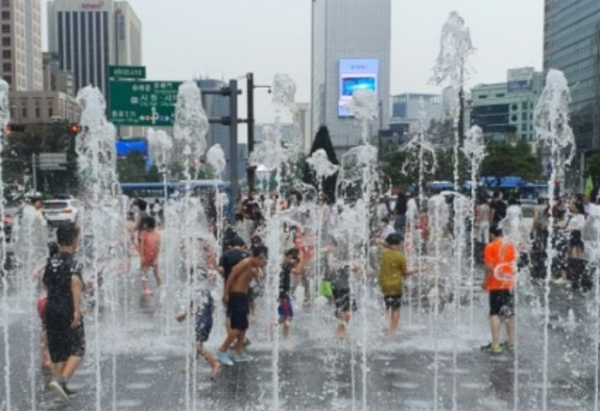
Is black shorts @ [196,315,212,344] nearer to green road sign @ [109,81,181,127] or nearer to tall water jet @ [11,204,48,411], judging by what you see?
tall water jet @ [11,204,48,411]

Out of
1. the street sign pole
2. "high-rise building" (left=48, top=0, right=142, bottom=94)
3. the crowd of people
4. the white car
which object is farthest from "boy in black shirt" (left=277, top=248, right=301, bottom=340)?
"high-rise building" (left=48, top=0, right=142, bottom=94)

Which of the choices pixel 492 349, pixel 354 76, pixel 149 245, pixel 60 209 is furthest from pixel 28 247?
pixel 354 76

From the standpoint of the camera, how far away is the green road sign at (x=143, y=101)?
21.8 metres

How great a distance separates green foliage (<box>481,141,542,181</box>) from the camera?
52.4 m

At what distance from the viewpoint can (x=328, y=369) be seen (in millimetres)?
7844

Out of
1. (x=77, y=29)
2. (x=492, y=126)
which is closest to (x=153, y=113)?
(x=492, y=126)

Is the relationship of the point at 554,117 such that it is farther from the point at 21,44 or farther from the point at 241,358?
the point at 21,44

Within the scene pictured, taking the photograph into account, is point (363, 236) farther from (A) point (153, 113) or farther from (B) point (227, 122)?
(A) point (153, 113)

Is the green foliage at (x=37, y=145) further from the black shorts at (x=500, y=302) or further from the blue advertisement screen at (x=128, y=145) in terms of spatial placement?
the black shorts at (x=500, y=302)

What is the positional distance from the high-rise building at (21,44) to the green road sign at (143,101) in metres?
96.3

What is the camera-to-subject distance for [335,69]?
383 ft

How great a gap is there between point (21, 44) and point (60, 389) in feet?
397

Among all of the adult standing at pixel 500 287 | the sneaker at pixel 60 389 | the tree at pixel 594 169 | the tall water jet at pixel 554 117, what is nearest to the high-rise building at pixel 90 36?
the tree at pixel 594 169

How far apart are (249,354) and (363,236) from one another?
17.3 ft
